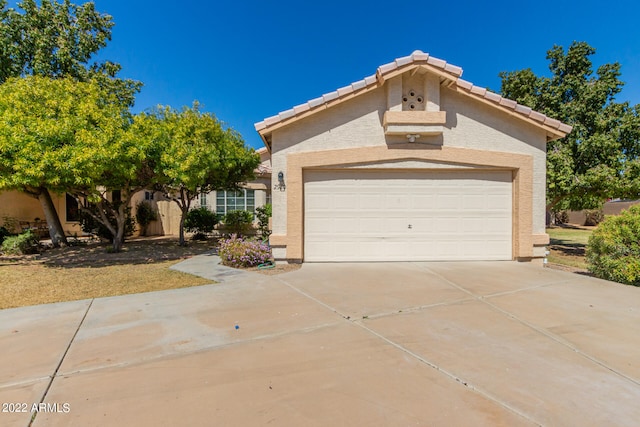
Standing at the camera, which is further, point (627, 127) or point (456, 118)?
point (627, 127)

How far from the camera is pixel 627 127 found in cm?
1078

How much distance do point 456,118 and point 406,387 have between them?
25.1 feet

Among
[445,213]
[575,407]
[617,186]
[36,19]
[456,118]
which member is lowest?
[575,407]

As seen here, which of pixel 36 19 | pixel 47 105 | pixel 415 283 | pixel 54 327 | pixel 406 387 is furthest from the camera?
pixel 36 19

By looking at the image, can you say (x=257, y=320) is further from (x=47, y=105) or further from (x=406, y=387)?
(x=47, y=105)

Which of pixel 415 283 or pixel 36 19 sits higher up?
pixel 36 19

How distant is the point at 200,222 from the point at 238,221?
6.11 ft

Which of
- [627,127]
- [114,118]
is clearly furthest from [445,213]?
[114,118]

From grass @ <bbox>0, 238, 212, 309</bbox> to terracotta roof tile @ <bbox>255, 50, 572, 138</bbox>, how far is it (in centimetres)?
441

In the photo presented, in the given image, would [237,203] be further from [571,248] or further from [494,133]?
[571,248]

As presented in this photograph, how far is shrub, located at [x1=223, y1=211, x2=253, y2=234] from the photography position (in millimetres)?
16391

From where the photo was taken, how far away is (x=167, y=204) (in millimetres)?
18438

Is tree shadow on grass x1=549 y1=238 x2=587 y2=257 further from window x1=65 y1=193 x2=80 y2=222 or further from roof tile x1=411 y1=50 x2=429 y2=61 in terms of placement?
window x1=65 y1=193 x2=80 y2=222

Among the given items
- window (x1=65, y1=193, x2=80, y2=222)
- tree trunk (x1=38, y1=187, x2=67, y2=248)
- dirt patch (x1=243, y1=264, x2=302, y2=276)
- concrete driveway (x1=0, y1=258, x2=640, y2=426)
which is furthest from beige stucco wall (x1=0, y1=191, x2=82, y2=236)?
concrete driveway (x1=0, y1=258, x2=640, y2=426)
